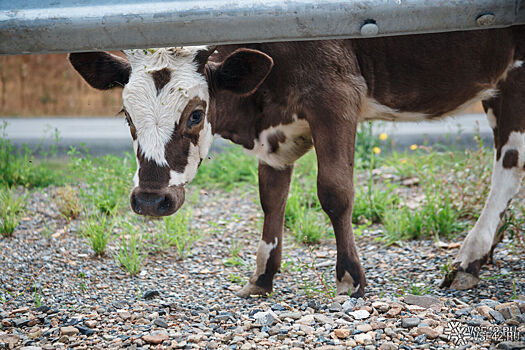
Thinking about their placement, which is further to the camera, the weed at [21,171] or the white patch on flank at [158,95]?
the weed at [21,171]

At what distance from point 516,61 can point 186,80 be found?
2069 mm

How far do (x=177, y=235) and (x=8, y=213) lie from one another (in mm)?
1517

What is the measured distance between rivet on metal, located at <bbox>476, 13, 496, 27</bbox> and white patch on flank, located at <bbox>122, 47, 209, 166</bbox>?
4.78ft

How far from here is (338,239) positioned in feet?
11.1

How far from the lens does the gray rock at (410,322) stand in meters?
2.56

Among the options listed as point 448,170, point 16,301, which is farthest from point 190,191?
point 16,301

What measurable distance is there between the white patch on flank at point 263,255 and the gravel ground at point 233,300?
7.2 inches

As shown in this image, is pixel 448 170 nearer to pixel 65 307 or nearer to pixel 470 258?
pixel 470 258

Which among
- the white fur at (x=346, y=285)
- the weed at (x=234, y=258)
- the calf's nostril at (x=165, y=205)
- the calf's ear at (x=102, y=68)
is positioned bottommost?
the weed at (x=234, y=258)

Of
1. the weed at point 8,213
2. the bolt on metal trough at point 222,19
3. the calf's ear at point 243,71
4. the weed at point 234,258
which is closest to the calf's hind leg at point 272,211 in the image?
the weed at point 234,258

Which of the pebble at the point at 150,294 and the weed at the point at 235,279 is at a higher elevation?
the pebble at the point at 150,294

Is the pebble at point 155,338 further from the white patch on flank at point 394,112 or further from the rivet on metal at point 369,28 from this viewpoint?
the white patch on flank at point 394,112

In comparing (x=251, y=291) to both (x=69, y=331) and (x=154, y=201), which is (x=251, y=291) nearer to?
(x=154, y=201)

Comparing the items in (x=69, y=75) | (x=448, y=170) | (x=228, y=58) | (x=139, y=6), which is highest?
(x=139, y=6)
